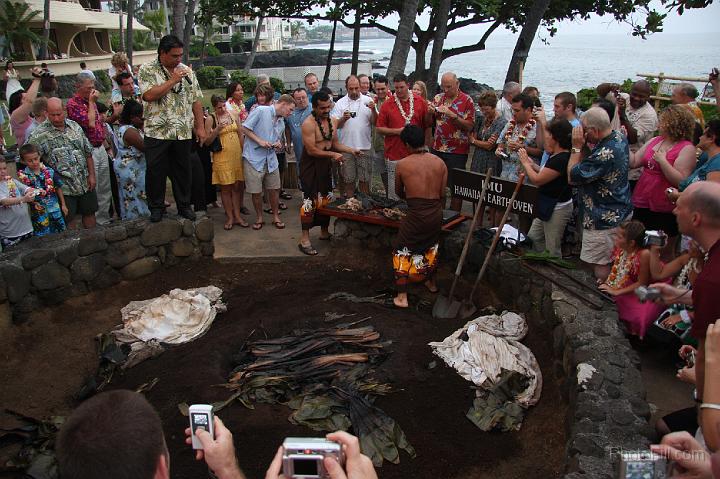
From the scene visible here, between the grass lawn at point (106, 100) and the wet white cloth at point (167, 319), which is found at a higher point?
the grass lawn at point (106, 100)

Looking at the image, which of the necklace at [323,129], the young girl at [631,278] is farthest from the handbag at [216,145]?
the young girl at [631,278]

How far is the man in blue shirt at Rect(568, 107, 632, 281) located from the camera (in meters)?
5.18

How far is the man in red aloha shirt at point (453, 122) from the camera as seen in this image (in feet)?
24.4

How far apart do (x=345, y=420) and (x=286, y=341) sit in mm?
1301

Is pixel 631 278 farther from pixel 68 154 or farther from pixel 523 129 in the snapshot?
pixel 68 154

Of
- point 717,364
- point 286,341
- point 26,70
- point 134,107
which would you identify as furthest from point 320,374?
point 26,70

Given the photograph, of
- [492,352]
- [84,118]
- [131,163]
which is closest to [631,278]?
[492,352]

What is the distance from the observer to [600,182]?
5348mm

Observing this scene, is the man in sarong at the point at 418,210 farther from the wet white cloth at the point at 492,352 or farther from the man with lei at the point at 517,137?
the man with lei at the point at 517,137

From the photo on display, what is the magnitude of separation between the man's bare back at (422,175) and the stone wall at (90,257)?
8.77ft

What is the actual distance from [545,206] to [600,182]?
0.66 metres

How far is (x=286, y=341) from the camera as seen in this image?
534cm

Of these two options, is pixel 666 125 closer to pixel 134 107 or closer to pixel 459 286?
pixel 459 286

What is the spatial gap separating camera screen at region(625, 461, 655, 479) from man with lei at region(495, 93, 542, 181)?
5.12 metres
